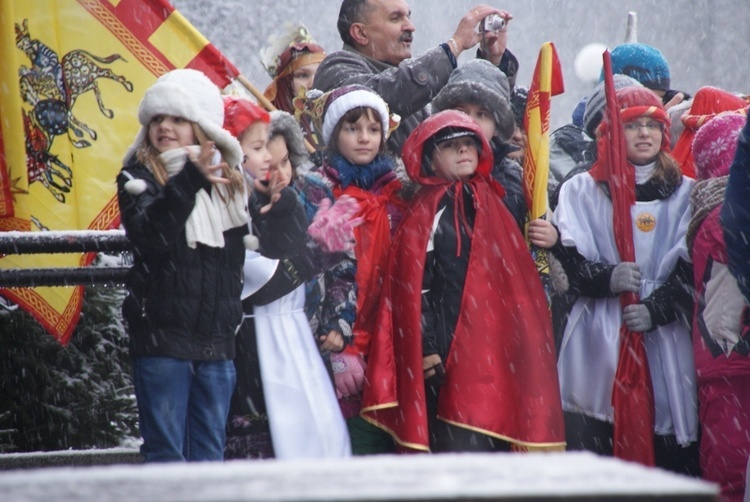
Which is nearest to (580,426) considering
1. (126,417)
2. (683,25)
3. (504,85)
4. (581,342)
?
(581,342)

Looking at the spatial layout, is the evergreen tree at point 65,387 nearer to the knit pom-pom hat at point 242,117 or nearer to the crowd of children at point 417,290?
the crowd of children at point 417,290

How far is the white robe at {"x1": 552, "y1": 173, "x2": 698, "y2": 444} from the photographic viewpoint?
464 cm

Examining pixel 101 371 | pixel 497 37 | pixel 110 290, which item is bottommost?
pixel 101 371

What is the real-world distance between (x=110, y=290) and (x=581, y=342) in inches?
103

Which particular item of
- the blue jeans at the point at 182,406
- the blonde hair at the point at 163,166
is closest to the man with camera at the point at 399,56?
the blonde hair at the point at 163,166

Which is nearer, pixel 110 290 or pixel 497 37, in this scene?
pixel 497 37

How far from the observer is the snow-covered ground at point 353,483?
92cm

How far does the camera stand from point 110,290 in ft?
19.8

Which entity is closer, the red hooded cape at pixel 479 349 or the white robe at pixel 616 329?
the red hooded cape at pixel 479 349

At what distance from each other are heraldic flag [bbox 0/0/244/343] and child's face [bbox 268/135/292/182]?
0.94m

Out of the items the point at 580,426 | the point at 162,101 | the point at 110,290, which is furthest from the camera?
the point at 110,290

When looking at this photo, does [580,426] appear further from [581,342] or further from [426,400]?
[426,400]

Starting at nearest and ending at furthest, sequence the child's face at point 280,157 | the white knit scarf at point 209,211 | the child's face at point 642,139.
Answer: the white knit scarf at point 209,211
the child's face at point 280,157
the child's face at point 642,139

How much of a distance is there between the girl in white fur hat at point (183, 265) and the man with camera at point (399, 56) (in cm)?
123
